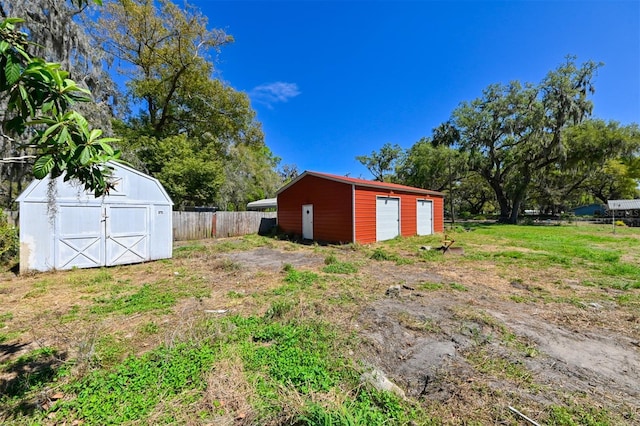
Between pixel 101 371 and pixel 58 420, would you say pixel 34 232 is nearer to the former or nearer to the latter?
pixel 101 371

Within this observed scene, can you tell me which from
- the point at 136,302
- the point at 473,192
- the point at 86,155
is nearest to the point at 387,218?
the point at 136,302

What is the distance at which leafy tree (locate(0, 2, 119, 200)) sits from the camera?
1.46 m

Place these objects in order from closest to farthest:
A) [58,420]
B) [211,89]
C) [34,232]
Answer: [58,420]
[34,232]
[211,89]

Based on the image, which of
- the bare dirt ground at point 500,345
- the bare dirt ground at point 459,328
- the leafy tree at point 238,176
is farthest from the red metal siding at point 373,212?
the leafy tree at point 238,176

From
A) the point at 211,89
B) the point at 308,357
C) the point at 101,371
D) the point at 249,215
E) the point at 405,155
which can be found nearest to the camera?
the point at 101,371

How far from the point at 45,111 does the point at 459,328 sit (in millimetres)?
Result: 4576

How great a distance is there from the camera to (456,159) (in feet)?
70.6

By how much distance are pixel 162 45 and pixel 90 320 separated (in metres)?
18.0

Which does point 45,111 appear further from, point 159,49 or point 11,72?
point 159,49

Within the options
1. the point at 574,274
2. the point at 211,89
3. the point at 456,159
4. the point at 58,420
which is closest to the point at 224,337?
the point at 58,420

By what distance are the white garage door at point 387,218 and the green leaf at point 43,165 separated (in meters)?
11.0

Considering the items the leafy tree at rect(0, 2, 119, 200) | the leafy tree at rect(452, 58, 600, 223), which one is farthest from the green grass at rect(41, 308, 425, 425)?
the leafy tree at rect(452, 58, 600, 223)

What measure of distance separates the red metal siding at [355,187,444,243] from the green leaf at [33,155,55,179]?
9.60 metres

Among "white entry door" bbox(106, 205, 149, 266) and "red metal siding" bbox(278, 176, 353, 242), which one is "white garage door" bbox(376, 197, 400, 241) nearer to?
"red metal siding" bbox(278, 176, 353, 242)
